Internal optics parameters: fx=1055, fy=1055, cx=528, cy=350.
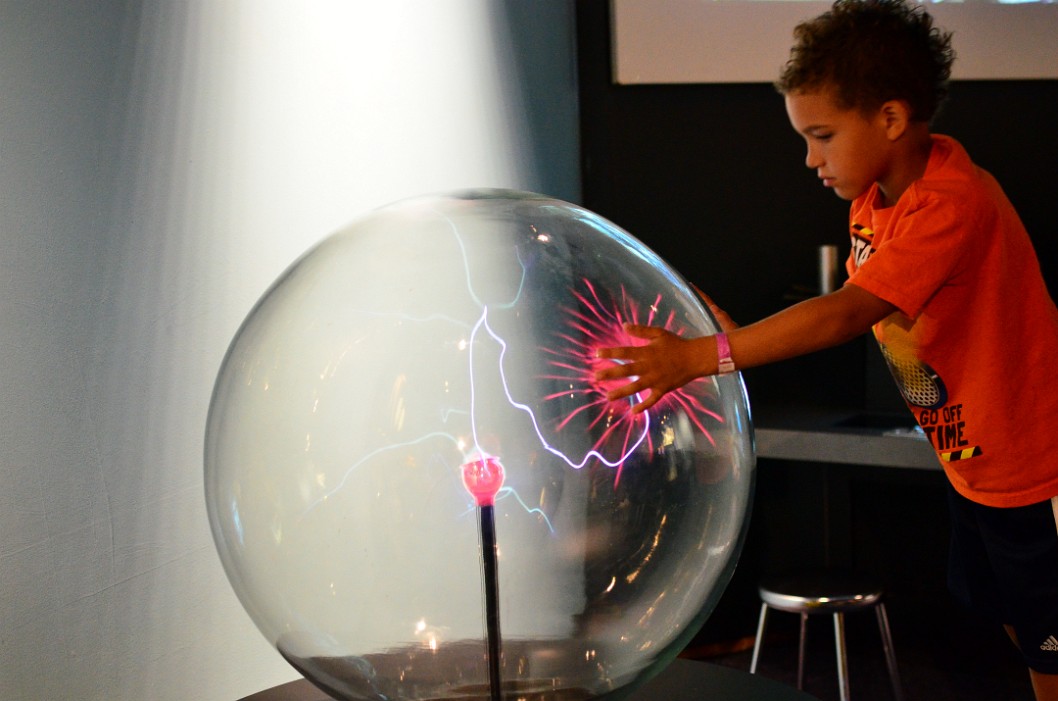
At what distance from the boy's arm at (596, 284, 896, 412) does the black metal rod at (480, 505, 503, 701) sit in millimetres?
Answer: 119

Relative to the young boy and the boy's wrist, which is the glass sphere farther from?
the young boy

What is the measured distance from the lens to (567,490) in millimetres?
681

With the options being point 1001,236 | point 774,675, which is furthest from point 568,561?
point 774,675

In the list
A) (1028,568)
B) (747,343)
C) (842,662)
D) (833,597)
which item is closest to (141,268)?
(747,343)

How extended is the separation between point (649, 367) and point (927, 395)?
0.75 m

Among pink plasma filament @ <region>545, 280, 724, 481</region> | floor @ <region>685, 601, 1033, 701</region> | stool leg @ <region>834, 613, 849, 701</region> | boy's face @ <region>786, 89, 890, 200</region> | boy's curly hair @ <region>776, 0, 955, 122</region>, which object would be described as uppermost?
boy's curly hair @ <region>776, 0, 955, 122</region>

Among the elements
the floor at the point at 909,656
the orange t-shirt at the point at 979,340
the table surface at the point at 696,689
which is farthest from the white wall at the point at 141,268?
the floor at the point at 909,656

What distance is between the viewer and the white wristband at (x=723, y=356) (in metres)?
0.81

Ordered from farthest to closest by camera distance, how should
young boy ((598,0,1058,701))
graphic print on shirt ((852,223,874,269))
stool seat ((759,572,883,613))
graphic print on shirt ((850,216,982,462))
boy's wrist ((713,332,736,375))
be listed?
1. stool seat ((759,572,883,613))
2. graphic print on shirt ((852,223,874,269))
3. graphic print on shirt ((850,216,982,462))
4. young boy ((598,0,1058,701))
5. boy's wrist ((713,332,736,375))

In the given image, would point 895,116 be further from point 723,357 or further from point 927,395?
point 723,357

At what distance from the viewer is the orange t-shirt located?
4.00ft

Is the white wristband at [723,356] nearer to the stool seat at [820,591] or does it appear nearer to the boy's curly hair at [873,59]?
the boy's curly hair at [873,59]

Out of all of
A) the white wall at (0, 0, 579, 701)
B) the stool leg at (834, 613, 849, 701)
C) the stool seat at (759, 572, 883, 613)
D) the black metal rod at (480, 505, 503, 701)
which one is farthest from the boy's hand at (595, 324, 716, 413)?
the stool leg at (834, 613, 849, 701)

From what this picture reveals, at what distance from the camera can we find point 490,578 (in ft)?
2.23
